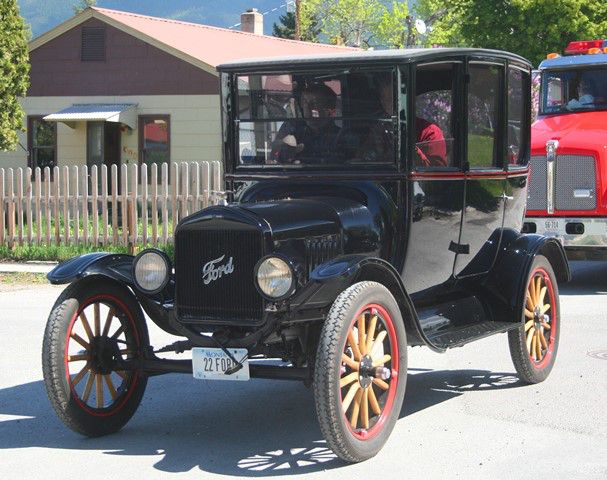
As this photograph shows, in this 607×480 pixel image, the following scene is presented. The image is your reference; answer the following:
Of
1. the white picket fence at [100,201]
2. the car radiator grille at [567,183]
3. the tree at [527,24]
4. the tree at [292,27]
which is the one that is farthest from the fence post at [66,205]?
the tree at [292,27]

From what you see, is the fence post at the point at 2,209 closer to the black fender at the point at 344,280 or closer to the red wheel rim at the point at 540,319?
the red wheel rim at the point at 540,319

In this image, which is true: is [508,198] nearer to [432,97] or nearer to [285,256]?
[432,97]

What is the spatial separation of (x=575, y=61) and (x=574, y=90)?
368 mm

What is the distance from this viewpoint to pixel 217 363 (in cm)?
636

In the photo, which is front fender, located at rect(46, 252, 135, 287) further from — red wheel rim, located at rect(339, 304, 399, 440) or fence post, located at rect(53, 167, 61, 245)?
fence post, located at rect(53, 167, 61, 245)

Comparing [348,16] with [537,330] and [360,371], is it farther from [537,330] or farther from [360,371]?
[360,371]

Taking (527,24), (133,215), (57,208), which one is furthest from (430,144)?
(527,24)

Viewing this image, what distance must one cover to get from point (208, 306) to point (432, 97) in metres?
2.21

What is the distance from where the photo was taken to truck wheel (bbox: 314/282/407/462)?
5.99 metres

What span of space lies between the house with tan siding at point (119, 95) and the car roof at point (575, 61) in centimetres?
1159

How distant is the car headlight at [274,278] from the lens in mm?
6281

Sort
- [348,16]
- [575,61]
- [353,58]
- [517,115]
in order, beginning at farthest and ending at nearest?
[348,16]
[575,61]
[517,115]
[353,58]

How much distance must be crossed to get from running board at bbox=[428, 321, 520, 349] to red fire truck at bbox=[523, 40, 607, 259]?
630cm

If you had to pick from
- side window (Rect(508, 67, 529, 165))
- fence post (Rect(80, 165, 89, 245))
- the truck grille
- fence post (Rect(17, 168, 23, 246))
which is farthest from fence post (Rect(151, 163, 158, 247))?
the truck grille
